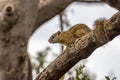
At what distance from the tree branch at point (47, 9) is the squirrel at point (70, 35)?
5.37 ft

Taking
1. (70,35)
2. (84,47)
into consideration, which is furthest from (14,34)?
(70,35)

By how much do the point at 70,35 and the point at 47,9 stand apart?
2764 mm

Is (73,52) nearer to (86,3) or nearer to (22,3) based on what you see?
(86,3)

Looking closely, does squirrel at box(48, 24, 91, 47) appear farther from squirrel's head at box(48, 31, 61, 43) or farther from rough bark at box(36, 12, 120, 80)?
rough bark at box(36, 12, 120, 80)

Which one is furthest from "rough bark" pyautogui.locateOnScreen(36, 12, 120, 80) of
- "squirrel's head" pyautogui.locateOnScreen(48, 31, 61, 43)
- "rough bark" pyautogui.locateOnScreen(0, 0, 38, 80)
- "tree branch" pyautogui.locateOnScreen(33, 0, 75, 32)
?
"squirrel's head" pyautogui.locateOnScreen(48, 31, 61, 43)

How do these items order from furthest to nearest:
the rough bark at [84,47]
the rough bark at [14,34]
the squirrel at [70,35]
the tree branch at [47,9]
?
1. the squirrel at [70,35]
2. the rough bark at [84,47]
3. the tree branch at [47,9]
4. the rough bark at [14,34]

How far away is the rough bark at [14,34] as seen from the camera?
11.8 feet

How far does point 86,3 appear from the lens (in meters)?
5.60

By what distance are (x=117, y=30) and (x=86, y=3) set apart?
108 cm

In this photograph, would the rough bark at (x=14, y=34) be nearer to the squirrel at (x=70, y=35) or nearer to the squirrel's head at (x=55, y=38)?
the squirrel at (x=70, y=35)

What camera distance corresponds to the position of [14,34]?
11.9 ft

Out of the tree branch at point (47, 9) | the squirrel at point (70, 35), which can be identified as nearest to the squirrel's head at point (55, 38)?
the squirrel at point (70, 35)

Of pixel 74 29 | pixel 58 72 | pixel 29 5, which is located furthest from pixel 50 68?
pixel 74 29

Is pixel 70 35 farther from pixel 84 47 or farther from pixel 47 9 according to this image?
pixel 47 9
